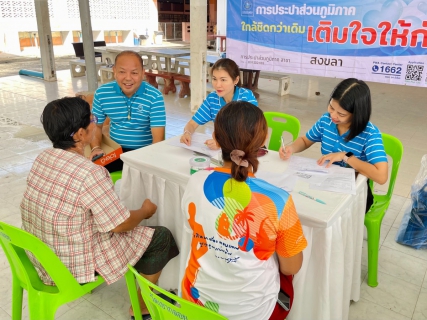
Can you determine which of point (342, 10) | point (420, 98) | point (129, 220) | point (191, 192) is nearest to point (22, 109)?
point (342, 10)

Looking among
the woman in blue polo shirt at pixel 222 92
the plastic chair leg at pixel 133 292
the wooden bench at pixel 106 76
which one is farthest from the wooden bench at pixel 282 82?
the plastic chair leg at pixel 133 292

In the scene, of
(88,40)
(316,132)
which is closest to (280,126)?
(316,132)

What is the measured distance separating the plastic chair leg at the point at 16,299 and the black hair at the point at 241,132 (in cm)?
113

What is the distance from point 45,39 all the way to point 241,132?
878cm

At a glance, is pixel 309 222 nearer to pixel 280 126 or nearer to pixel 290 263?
pixel 290 263

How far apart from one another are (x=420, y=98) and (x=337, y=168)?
634 cm

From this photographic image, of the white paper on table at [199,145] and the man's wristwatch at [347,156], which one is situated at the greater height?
the man's wristwatch at [347,156]

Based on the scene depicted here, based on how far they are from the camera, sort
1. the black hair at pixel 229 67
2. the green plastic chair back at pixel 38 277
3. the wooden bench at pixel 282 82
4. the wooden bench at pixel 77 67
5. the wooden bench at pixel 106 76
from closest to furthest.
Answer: the green plastic chair back at pixel 38 277 < the black hair at pixel 229 67 < the wooden bench at pixel 282 82 < the wooden bench at pixel 106 76 < the wooden bench at pixel 77 67

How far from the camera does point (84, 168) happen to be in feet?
4.26

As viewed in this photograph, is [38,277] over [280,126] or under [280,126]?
under

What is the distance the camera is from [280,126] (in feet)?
8.37

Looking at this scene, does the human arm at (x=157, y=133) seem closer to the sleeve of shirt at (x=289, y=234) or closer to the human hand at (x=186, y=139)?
the human hand at (x=186, y=139)

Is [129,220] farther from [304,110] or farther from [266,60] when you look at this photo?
[304,110]

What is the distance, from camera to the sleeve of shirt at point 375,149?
176cm
